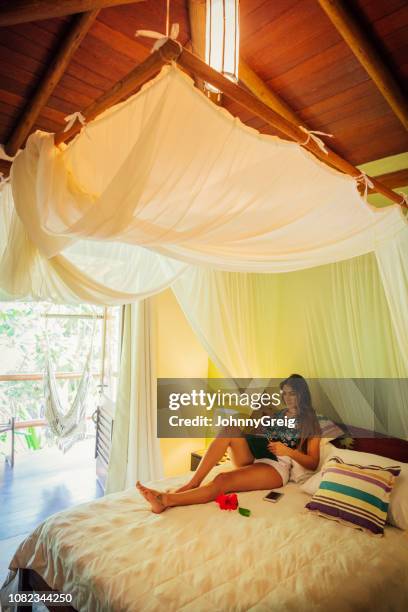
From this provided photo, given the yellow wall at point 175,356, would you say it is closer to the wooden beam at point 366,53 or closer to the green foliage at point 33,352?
the green foliage at point 33,352

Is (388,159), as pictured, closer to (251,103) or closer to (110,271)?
(251,103)

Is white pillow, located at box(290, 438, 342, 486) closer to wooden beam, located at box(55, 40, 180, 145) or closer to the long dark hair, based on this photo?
the long dark hair

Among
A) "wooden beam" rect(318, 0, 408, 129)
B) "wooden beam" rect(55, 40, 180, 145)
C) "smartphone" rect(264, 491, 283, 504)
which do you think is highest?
"wooden beam" rect(318, 0, 408, 129)

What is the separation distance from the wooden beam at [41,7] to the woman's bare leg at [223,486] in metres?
2.16

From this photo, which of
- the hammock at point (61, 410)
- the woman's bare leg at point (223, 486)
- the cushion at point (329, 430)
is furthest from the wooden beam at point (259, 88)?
the hammock at point (61, 410)

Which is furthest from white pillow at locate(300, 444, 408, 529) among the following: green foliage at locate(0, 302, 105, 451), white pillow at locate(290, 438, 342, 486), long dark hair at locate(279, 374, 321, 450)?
green foliage at locate(0, 302, 105, 451)

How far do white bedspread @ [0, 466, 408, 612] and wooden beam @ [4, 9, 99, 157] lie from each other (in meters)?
2.18

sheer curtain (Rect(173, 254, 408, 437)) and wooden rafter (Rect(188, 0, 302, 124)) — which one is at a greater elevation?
wooden rafter (Rect(188, 0, 302, 124))

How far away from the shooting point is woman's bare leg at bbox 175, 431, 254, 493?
8.03ft

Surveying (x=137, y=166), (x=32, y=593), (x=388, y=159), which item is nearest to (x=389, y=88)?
(x=388, y=159)

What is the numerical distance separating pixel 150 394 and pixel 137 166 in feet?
7.55

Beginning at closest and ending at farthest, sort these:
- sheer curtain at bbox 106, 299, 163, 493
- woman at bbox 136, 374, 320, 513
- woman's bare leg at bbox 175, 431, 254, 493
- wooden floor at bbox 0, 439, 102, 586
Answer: woman at bbox 136, 374, 320, 513, woman's bare leg at bbox 175, 431, 254, 493, wooden floor at bbox 0, 439, 102, 586, sheer curtain at bbox 106, 299, 163, 493

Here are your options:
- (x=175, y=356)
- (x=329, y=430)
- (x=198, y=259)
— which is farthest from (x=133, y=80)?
(x=175, y=356)

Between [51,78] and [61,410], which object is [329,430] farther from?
[51,78]
